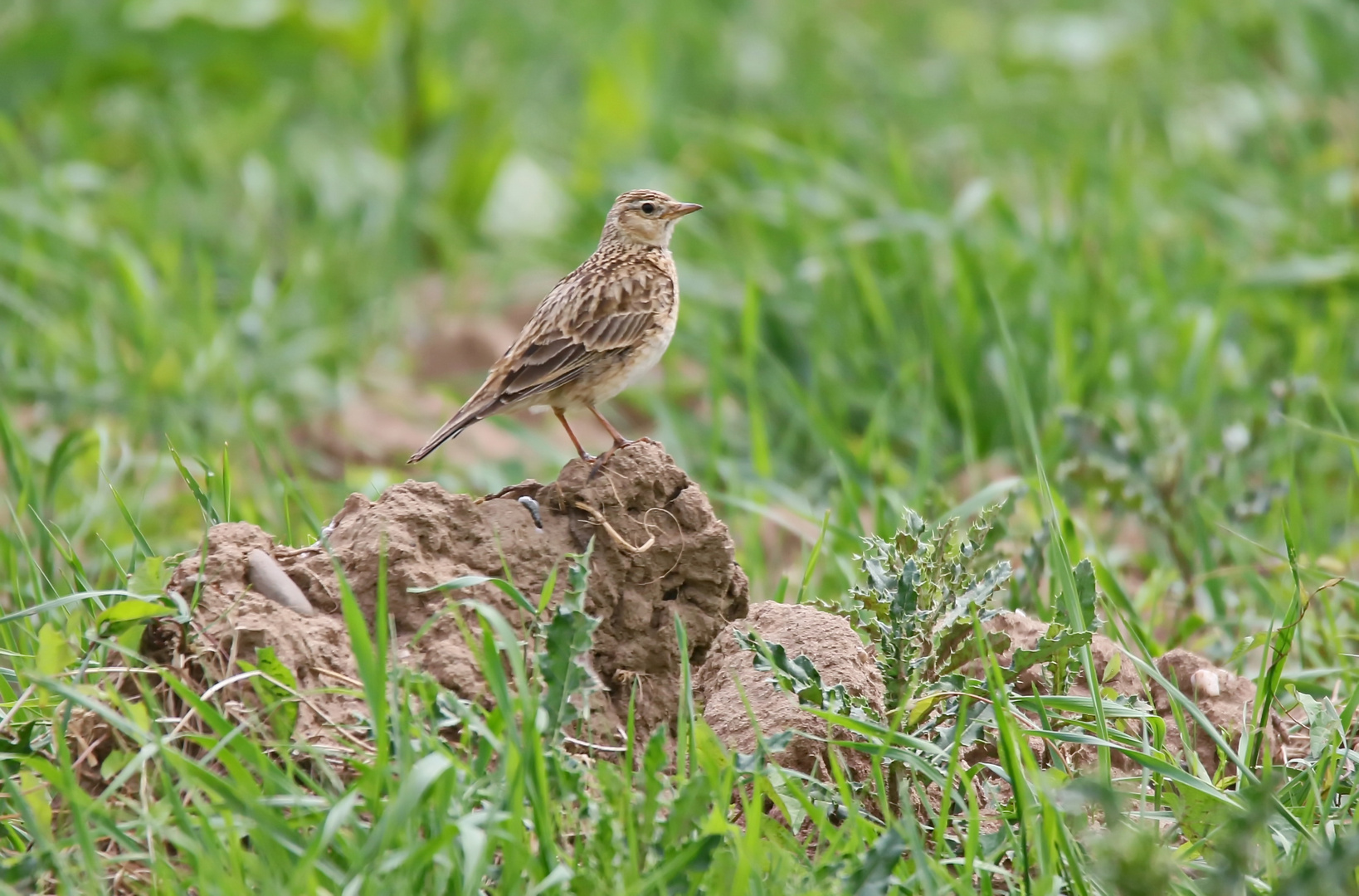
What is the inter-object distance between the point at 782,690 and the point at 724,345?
157 inches

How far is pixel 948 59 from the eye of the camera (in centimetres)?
1205

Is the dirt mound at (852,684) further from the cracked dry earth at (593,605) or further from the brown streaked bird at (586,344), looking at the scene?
the brown streaked bird at (586,344)

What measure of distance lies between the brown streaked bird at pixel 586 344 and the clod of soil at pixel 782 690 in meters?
0.76

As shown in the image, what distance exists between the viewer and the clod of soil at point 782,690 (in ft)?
11.2

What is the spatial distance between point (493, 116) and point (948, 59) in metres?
3.89

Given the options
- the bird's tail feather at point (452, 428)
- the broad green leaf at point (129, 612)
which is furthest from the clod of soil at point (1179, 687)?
the broad green leaf at point (129, 612)

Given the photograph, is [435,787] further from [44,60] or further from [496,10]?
[496,10]

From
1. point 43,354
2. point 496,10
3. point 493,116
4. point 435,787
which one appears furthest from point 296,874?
point 496,10

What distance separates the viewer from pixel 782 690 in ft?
11.4

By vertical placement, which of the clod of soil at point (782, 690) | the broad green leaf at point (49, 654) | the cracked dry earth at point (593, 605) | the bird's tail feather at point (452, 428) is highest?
the broad green leaf at point (49, 654)

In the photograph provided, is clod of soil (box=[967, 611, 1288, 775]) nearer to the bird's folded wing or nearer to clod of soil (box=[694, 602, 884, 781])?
clod of soil (box=[694, 602, 884, 781])

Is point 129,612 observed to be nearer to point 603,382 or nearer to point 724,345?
point 603,382

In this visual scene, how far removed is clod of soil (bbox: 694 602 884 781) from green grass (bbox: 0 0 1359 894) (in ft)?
0.52

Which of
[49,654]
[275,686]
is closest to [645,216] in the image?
[275,686]
